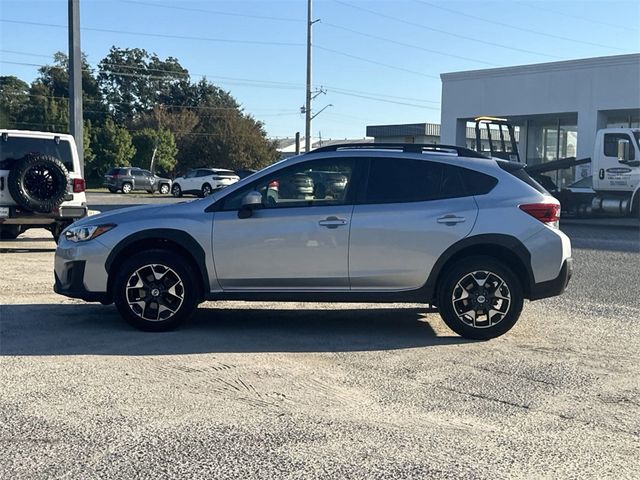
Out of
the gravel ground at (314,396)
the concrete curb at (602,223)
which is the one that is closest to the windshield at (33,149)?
the gravel ground at (314,396)

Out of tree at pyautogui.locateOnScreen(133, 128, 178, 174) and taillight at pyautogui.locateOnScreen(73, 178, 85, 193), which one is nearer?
taillight at pyautogui.locateOnScreen(73, 178, 85, 193)

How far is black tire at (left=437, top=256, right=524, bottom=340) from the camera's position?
6.92m

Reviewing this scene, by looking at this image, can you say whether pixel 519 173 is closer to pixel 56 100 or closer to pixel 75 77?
pixel 75 77

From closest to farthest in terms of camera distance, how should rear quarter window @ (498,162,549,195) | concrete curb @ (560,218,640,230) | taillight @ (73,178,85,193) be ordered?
rear quarter window @ (498,162,549,195), taillight @ (73,178,85,193), concrete curb @ (560,218,640,230)

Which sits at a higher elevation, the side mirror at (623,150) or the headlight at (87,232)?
the side mirror at (623,150)

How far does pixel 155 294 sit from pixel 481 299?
3074mm

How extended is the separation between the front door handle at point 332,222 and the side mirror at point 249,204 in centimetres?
62

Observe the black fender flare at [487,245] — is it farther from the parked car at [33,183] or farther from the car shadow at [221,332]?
the parked car at [33,183]

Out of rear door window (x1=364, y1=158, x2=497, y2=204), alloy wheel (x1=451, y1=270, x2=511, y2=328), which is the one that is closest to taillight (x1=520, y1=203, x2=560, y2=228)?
rear door window (x1=364, y1=158, x2=497, y2=204)

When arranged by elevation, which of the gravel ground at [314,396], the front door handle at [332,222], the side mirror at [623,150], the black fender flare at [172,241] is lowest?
the gravel ground at [314,396]

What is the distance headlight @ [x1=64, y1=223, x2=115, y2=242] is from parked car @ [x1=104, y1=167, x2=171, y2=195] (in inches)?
1518

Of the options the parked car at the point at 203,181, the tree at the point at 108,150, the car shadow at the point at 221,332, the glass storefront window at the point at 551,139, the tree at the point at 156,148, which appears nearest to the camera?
the car shadow at the point at 221,332

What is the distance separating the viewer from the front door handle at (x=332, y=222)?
6.93m

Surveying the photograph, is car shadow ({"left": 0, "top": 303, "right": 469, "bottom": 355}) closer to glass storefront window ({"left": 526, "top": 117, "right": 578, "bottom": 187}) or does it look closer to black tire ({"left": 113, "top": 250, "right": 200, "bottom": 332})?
black tire ({"left": 113, "top": 250, "right": 200, "bottom": 332})
